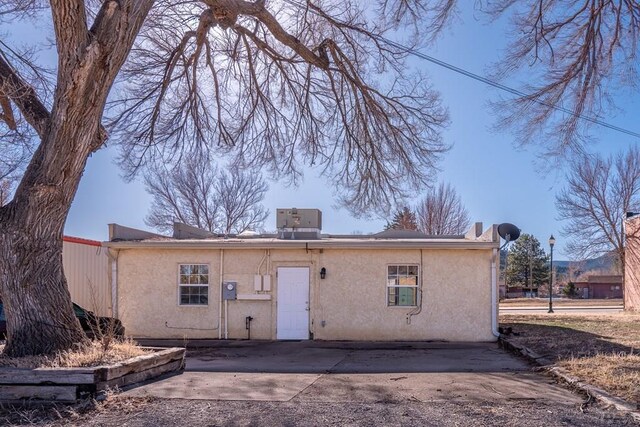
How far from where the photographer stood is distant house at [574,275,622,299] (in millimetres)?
64312

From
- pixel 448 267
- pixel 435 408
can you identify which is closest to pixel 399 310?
pixel 448 267

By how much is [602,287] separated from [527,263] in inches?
367

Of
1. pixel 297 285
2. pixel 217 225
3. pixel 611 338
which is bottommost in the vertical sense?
pixel 611 338

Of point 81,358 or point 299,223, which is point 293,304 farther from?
point 81,358

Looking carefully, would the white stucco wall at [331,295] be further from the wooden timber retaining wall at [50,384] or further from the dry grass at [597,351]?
the wooden timber retaining wall at [50,384]

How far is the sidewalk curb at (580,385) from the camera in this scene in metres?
5.87

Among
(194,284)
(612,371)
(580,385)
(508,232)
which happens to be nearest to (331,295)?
(194,284)

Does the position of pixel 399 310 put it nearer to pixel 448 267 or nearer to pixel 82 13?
pixel 448 267

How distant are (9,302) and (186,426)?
372 centimetres

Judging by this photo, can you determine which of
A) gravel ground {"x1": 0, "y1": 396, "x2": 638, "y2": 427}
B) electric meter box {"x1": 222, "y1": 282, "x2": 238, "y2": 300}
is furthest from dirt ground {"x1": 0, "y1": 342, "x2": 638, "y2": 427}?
electric meter box {"x1": 222, "y1": 282, "x2": 238, "y2": 300}

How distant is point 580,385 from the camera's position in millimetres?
7164

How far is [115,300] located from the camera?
1558cm

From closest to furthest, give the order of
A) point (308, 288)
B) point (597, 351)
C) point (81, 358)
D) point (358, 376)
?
1. point (81, 358)
2. point (358, 376)
3. point (597, 351)
4. point (308, 288)

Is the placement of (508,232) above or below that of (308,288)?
above
